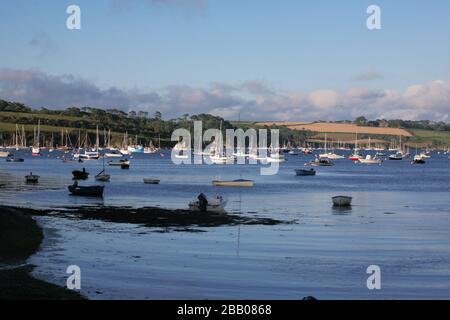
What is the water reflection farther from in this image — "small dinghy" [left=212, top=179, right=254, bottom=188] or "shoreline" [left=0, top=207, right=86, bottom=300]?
"small dinghy" [left=212, top=179, right=254, bottom=188]

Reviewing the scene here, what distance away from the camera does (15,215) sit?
52.4m

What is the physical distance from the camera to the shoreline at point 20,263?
2678 centimetres

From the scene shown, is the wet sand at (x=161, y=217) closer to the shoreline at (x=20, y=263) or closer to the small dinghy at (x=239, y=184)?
the shoreline at (x=20, y=263)

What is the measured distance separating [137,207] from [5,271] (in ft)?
128

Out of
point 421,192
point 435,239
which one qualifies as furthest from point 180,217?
point 421,192

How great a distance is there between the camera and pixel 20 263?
34.8m

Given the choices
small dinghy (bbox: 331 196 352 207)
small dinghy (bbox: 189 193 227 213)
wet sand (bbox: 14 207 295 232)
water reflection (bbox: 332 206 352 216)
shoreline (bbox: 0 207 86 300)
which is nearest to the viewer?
shoreline (bbox: 0 207 86 300)

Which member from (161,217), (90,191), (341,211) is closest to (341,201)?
(341,211)

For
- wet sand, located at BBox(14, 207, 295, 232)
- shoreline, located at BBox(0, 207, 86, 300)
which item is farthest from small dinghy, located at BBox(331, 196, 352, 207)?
shoreline, located at BBox(0, 207, 86, 300)

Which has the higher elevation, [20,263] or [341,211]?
[20,263]

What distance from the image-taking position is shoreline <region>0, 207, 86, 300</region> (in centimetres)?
2678

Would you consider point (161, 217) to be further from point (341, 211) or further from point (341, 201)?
point (341, 201)

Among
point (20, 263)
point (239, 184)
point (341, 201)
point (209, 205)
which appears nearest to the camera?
point (20, 263)
